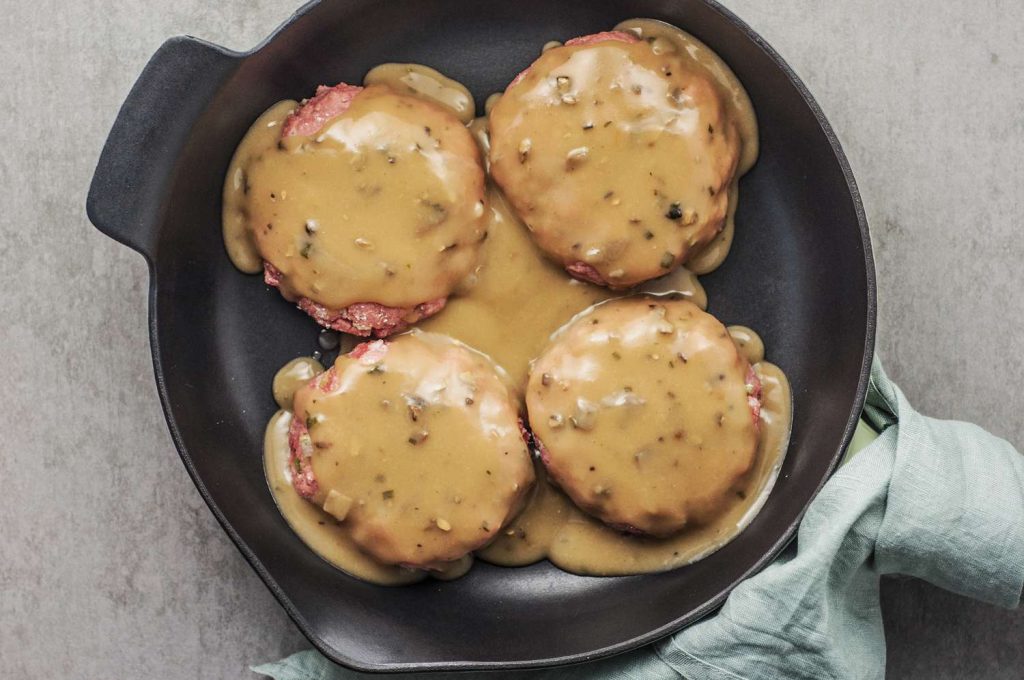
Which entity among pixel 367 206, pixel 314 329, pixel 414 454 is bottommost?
pixel 414 454

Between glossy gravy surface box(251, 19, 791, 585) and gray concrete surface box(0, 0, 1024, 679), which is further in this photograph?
gray concrete surface box(0, 0, 1024, 679)

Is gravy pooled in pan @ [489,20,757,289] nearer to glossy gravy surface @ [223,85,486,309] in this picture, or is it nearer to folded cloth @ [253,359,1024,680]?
glossy gravy surface @ [223,85,486,309]

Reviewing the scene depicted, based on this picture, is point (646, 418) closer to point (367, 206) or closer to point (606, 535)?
point (606, 535)

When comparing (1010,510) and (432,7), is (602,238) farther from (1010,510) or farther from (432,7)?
(1010,510)

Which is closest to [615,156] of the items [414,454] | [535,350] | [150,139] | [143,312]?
[535,350]

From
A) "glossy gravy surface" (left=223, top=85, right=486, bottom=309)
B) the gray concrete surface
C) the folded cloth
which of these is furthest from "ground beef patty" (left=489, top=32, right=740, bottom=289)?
the folded cloth

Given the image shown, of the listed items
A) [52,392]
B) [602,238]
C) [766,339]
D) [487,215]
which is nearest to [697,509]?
[766,339]

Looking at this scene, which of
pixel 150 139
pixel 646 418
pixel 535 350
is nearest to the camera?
pixel 150 139

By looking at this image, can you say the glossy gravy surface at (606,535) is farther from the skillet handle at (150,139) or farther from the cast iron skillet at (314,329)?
the skillet handle at (150,139)
